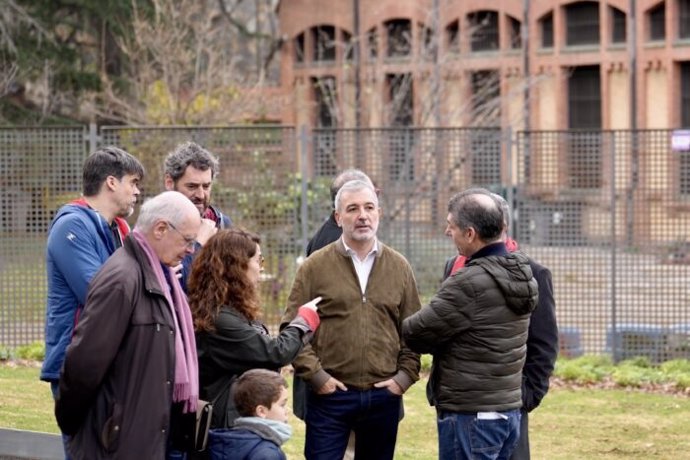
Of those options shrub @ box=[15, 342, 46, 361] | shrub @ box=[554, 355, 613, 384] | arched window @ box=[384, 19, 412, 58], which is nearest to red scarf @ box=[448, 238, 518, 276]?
shrub @ box=[554, 355, 613, 384]

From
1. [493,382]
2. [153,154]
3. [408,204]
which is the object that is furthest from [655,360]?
A: [493,382]

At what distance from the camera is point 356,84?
34.7 meters

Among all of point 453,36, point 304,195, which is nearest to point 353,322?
point 304,195

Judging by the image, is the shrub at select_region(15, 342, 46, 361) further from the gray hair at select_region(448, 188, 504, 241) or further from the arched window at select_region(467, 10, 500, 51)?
the arched window at select_region(467, 10, 500, 51)

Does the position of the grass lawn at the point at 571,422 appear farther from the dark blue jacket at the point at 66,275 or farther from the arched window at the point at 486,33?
the arched window at the point at 486,33

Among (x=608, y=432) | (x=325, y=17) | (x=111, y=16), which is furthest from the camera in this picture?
(x=325, y=17)

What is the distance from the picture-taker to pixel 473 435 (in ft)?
21.3

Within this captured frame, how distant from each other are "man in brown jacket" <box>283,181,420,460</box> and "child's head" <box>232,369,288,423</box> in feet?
2.83

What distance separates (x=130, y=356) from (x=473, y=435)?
74.2 inches

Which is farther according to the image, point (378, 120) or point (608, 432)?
point (378, 120)

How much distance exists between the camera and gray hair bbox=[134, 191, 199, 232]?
5719 mm

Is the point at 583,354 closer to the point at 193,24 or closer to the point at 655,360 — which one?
the point at 655,360

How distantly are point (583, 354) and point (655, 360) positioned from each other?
865 mm

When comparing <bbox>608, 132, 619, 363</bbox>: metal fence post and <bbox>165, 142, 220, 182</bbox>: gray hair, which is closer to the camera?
<bbox>165, 142, 220, 182</bbox>: gray hair
